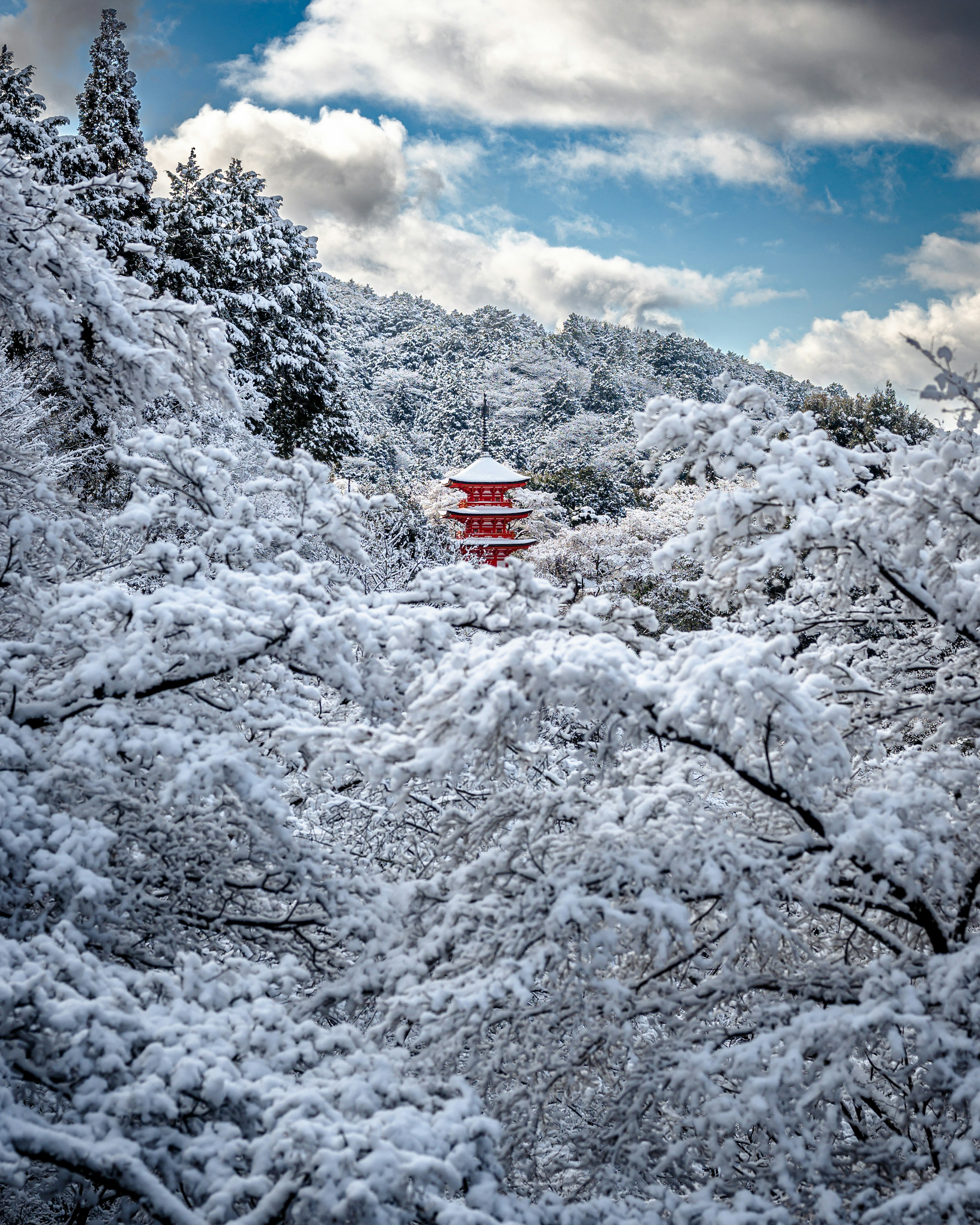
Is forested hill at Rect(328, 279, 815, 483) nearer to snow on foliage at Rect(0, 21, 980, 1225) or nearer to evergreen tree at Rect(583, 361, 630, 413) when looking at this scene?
evergreen tree at Rect(583, 361, 630, 413)

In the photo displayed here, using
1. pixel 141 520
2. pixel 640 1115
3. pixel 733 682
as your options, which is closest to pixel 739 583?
pixel 733 682

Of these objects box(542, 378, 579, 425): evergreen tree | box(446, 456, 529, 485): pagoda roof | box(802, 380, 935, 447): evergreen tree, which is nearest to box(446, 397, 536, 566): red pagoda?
box(446, 456, 529, 485): pagoda roof

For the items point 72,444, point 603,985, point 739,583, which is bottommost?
point 603,985

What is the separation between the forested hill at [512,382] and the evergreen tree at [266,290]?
15646 mm

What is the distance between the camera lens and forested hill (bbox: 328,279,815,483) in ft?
152

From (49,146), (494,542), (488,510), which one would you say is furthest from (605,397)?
(49,146)

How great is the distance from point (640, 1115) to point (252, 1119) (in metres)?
1.21

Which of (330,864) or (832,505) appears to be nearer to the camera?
(832,505)

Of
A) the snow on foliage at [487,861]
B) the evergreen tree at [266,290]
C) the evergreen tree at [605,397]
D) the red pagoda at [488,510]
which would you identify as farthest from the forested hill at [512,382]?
the snow on foliage at [487,861]

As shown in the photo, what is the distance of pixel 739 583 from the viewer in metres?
3.25

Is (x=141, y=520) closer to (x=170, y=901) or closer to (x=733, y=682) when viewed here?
(x=170, y=901)

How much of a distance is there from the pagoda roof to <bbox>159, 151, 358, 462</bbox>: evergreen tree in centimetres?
314

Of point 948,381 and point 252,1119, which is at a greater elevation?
point 948,381

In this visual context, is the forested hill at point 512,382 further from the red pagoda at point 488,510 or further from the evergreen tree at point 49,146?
the evergreen tree at point 49,146
